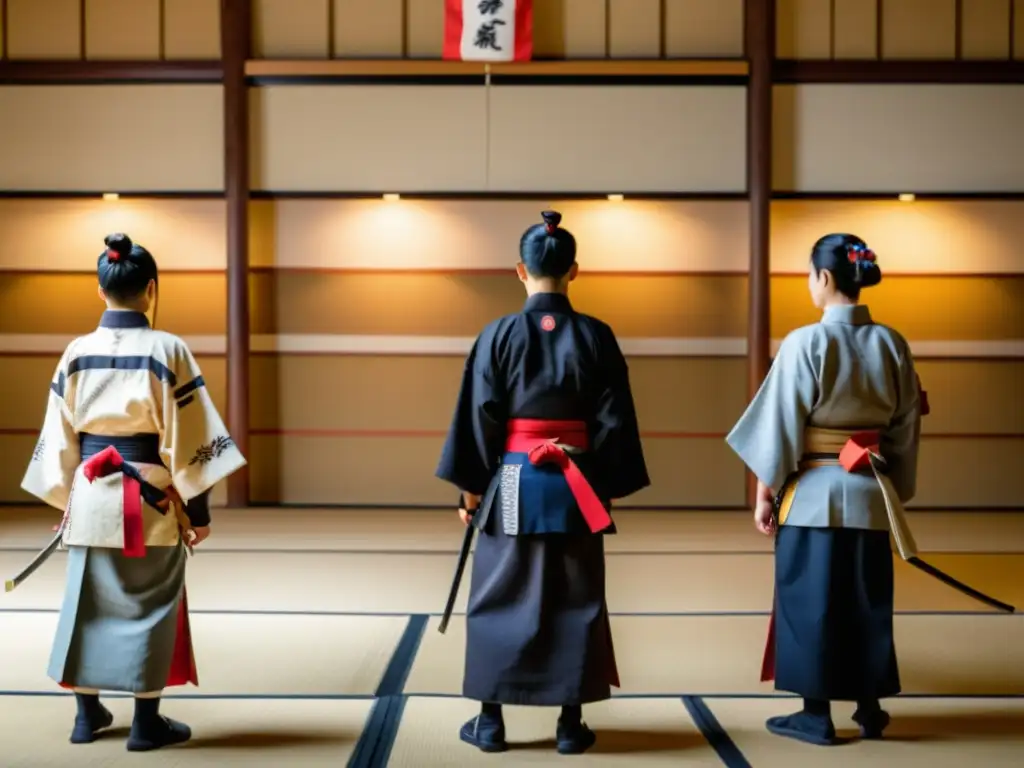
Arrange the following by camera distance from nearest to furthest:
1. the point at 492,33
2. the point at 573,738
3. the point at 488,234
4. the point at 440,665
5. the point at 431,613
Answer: the point at 573,738 < the point at 440,665 < the point at 431,613 < the point at 492,33 < the point at 488,234

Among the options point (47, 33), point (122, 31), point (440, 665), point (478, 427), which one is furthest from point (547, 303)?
point (47, 33)

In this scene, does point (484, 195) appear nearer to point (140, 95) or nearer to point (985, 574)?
point (140, 95)

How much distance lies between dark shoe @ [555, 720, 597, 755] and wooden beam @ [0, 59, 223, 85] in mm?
5090

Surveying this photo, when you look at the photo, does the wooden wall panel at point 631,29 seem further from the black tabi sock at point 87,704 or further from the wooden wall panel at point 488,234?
the black tabi sock at point 87,704

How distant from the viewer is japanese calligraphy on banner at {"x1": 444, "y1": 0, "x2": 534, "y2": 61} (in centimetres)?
639

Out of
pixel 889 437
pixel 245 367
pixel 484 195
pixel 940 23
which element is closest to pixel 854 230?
pixel 940 23

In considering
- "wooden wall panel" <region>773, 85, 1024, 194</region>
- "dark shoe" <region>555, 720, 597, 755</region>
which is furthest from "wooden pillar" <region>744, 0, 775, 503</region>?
"dark shoe" <region>555, 720, 597, 755</region>

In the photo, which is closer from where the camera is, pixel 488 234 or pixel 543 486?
pixel 543 486

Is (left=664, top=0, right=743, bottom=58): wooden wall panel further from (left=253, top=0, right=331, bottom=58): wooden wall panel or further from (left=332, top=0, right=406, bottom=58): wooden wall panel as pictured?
(left=253, top=0, right=331, bottom=58): wooden wall panel

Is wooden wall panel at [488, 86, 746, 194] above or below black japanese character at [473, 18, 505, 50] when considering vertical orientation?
below

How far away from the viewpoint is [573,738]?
8.25ft

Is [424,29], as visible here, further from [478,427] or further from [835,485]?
[835,485]

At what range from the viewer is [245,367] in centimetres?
654

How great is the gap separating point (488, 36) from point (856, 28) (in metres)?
2.20
